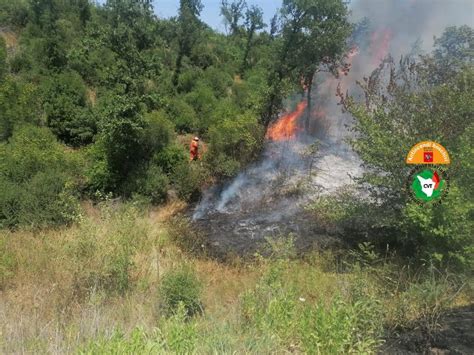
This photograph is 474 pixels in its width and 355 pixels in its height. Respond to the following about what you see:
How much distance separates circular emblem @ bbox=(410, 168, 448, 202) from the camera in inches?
270

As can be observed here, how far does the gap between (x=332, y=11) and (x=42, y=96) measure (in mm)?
11156

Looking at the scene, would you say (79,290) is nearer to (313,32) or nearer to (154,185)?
(154,185)

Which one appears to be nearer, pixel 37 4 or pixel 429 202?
pixel 429 202

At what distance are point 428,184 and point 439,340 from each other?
278 centimetres

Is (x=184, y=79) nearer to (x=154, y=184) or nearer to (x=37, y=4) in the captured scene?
(x=37, y=4)

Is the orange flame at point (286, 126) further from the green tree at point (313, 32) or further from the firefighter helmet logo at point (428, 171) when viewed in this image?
the firefighter helmet logo at point (428, 171)

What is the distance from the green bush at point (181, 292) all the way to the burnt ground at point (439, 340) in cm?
234

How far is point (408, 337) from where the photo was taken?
5301mm

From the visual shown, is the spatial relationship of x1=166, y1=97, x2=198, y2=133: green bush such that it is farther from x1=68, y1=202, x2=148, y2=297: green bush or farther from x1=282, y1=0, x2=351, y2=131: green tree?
x1=68, y1=202, x2=148, y2=297: green bush

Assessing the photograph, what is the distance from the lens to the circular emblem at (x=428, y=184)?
22.5ft

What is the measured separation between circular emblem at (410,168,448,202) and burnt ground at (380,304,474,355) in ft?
6.59

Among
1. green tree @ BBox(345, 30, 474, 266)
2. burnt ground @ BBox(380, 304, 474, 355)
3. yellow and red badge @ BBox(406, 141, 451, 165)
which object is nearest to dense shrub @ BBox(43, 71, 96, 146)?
green tree @ BBox(345, 30, 474, 266)

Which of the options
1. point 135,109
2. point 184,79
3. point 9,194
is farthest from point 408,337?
point 184,79

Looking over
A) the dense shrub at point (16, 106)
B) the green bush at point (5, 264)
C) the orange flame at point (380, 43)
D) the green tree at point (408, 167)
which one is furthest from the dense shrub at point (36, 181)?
the orange flame at point (380, 43)
